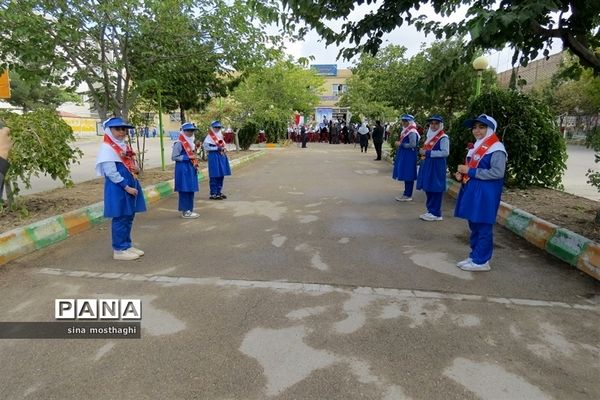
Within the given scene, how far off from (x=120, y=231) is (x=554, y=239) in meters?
5.18

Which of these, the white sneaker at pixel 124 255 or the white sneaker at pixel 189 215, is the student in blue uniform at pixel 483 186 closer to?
the white sneaker at pixel 124 255

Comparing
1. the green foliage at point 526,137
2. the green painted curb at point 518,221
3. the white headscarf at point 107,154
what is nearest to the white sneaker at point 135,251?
the white headscarf at point 107,154

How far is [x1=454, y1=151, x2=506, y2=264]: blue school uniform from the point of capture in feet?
15.4

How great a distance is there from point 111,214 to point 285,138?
28215 millimetres

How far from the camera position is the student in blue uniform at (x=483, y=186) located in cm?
470

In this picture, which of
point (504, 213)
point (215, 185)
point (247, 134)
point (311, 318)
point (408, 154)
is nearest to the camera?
point (311, 318)

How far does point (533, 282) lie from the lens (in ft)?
15.4

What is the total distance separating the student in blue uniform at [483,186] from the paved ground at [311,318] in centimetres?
32

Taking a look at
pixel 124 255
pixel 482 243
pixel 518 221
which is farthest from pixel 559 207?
pixel 124 255

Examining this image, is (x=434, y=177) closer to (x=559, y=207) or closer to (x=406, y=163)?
(x=406, y=163)

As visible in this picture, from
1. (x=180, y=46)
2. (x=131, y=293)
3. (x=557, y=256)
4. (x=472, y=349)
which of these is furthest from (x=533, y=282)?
(x=180, y=46)

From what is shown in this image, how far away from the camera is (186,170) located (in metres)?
7.50

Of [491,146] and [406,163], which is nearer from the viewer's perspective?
[491,146]

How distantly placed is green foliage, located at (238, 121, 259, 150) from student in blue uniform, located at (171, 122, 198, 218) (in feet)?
48.1
